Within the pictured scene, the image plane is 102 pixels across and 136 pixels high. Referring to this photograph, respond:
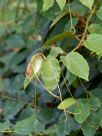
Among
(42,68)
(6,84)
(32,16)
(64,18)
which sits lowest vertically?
(6,84)

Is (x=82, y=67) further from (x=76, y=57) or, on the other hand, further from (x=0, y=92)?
(x=0, y=92)

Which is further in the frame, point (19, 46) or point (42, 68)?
point (19, 46)

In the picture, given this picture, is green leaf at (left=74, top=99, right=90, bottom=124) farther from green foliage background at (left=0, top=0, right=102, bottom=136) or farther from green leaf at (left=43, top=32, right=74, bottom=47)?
green leaf at (left=43, top=32, right=74, bottom=47)

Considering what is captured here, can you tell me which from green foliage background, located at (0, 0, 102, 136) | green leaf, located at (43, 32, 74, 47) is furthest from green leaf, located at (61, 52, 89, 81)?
green leaf, located at (43, 32, 74, 47)

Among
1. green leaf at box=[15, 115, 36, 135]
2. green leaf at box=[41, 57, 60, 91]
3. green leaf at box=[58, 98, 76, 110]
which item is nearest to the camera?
green leaf at box=[41, 57, 60, 91]

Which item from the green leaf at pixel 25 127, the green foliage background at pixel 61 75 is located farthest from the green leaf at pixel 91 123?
the green leaf at pixel 25 127

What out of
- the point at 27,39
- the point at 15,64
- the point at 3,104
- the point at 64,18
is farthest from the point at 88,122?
the point at 27,39

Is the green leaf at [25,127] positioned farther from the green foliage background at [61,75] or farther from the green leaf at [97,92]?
the green leaf at [97,92]

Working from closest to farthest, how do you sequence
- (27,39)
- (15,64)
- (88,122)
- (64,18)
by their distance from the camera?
(88,122)
(64,18)
(15,64)
(27,39)
